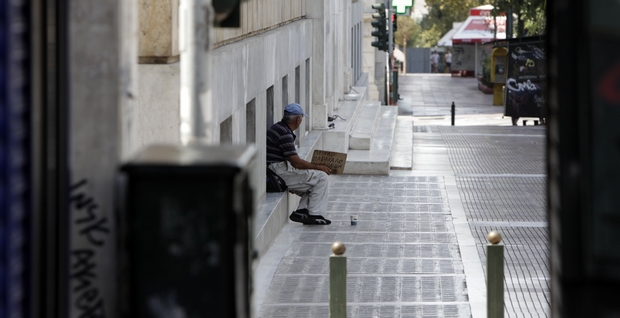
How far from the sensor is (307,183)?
1217cm

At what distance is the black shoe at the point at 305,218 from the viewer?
12.5 meters

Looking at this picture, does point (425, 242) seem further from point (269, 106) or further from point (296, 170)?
point (269, 106)

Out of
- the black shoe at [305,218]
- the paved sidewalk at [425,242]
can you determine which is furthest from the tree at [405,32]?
the black shoe at [305,218]

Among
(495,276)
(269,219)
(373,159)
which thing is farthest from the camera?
(373,159)

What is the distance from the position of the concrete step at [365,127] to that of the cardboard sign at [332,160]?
5827 millimetres

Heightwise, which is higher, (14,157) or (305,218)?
(14,157)

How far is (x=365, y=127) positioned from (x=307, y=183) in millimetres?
8995

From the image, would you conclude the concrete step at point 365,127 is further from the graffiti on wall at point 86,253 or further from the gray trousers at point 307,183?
the graffiti on wall at point 86,253

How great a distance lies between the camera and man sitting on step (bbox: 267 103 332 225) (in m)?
12.0

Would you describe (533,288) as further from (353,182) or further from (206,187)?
(353,182)

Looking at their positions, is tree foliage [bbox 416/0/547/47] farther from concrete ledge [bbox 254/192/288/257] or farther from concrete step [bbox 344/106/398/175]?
concrete ledge [bbox 254/192/288/257]

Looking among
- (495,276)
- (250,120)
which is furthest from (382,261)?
(495,276)

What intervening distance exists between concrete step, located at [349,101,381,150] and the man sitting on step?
6.65 meters

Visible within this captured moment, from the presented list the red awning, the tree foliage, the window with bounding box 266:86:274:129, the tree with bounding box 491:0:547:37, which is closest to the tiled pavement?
the window with bounding box 266:86:274:129
